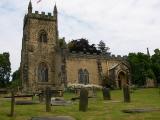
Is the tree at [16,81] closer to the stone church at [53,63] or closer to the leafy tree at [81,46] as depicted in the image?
the stone church at [53,63]

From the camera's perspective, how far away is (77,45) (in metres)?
69.9

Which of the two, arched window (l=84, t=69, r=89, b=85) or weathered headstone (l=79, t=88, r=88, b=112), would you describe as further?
arched window (l=84, t=69, r=89, b=85)

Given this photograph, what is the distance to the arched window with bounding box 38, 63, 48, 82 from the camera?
164 feet

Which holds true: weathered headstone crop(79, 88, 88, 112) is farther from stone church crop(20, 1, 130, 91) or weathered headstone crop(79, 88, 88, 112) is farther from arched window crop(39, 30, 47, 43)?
arched window crop(39, 30, 47, 43)

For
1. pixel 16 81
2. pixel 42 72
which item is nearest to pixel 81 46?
pixel 16 81

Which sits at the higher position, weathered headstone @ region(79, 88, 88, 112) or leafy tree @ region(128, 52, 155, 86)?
leafy tree @ region(128, 52, 155, 86)

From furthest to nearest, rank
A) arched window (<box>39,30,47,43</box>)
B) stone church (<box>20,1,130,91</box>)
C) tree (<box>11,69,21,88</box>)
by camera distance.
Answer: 1. tree (<box>11,69,21,88</box>)
2. arched window (<box>39,30,47,43</box>)
3. stone church (<box>20,1,130,91</box>)

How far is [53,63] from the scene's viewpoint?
2025 inches

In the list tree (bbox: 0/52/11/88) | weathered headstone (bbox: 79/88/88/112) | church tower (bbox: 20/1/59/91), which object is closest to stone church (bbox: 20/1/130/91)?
church tower (bbox: 20/1/59/91)

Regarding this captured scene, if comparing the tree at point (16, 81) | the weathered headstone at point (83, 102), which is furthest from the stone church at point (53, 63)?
the weathered headstone at point (83, 102)

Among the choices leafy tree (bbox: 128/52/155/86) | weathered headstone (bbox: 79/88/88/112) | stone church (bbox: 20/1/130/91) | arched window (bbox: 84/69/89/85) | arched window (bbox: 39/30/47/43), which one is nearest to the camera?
weathered headstone (bbox: 79/88/88/112)

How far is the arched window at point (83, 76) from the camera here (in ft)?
165

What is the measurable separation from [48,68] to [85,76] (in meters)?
6.00

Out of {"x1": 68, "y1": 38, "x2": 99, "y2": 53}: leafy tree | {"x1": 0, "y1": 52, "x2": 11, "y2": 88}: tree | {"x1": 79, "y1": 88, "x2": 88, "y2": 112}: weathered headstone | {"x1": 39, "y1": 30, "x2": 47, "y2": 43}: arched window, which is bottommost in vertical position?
{"x1": 79, "y1": 88, "x2": 88, "y2": 112}: weathered headstone
